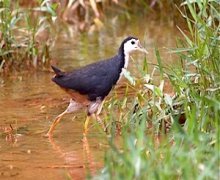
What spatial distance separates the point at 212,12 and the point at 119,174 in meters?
2.63

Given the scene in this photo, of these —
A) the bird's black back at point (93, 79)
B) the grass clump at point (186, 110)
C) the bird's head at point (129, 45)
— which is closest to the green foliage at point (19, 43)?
the bird's head at point (129, 45)

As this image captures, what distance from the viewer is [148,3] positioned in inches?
563

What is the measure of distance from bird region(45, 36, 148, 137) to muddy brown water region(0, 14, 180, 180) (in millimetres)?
132

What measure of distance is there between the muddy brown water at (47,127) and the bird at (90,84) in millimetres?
132

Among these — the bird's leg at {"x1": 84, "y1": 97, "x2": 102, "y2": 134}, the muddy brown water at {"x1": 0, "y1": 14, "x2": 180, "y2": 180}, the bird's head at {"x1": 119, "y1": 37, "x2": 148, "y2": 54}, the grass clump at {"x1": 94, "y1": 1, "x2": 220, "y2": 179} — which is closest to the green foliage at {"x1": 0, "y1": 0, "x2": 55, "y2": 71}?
the muddy brown water at {"x1": 0, "y1": 14, "x2": 180, "y2": 180}

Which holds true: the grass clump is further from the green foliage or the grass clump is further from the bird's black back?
the green foliage

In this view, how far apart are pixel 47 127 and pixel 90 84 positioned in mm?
509

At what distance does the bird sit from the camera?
736 centimetres

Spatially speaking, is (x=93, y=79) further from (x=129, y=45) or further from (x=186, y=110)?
(x=186, y=110)

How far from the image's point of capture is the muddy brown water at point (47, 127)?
6141 millimetres

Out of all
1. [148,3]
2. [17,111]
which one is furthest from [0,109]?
[148,3]

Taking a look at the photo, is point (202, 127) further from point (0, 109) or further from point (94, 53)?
point (94, 53)

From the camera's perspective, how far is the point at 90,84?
7422 mm

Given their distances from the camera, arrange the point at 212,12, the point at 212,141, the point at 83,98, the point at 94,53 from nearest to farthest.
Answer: the point at 212,141
the point at 212,12
the point at 83,98
the point at 94,53
